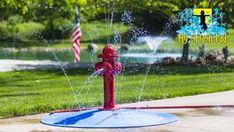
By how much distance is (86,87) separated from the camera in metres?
14.5

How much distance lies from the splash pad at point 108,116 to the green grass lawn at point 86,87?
133 centimetres

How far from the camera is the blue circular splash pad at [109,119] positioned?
838cm

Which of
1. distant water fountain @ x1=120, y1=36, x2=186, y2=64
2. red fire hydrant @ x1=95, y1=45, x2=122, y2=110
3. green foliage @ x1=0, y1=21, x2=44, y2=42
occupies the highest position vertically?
green foliage @ x1=0, y1=21, x2=44, y2=42

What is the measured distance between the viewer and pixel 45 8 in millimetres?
47656

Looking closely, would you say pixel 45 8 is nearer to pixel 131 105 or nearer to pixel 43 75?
pixel 43 75

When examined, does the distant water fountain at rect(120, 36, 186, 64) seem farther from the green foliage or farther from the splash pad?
the splash pad

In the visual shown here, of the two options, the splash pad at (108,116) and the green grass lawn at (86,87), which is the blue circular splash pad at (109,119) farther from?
the green grass lawn at (86,87)

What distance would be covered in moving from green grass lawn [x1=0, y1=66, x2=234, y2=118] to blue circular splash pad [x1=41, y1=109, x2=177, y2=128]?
1.22 meters

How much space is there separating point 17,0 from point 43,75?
2525 millimetres

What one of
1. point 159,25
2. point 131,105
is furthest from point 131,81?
point 159,25

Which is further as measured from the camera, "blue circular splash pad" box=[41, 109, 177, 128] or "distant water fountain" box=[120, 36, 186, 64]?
"distant water fountain" box=[120, 36, 186, 64]

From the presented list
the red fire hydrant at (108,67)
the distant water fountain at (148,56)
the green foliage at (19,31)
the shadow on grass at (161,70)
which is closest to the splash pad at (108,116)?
the red fire hydrant at (108,67)

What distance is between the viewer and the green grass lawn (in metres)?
11.1

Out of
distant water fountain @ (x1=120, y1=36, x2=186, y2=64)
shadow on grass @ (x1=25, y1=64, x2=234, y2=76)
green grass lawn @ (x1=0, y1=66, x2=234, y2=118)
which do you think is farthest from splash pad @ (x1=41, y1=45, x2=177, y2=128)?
distant water fountain @ (x1=120, y1=36, x2=186, y2=64)
